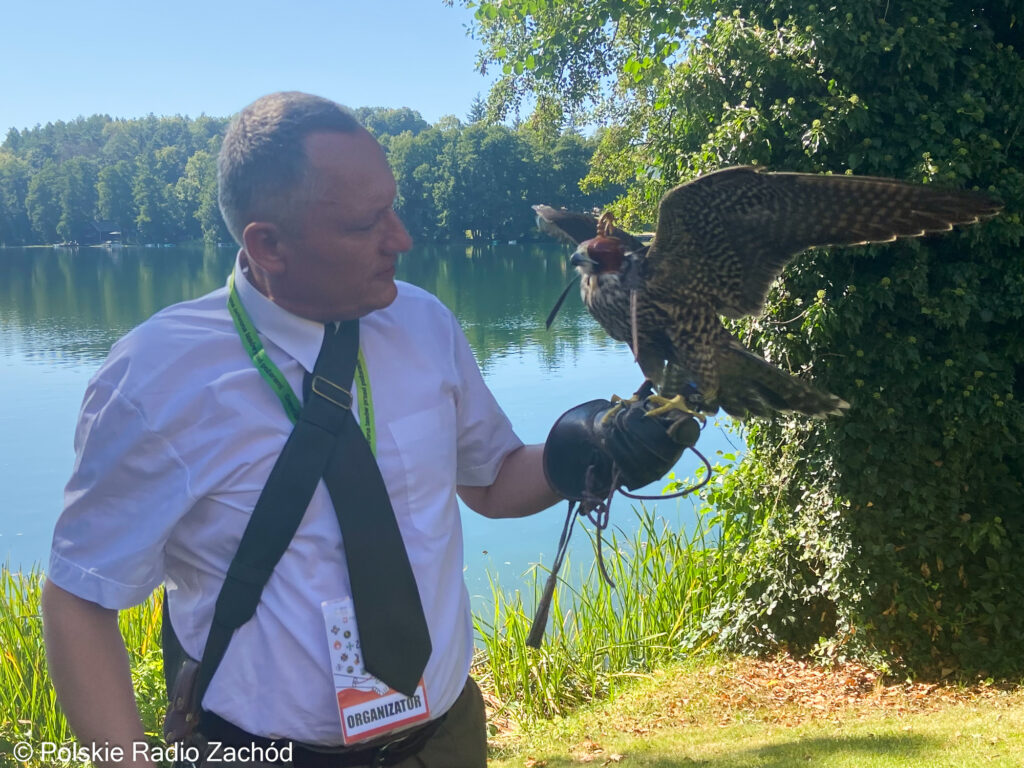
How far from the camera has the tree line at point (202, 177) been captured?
25562 mm

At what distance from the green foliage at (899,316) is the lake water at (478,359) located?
92cm

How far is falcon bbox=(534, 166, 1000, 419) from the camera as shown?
7.88ft

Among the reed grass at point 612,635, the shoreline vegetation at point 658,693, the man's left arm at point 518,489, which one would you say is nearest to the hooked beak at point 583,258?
the man's left arm at point 518,489

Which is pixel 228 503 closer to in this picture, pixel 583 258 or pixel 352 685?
pixel 352 685

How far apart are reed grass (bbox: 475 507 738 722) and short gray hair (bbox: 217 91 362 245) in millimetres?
3524

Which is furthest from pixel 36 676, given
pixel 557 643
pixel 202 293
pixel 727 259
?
pixel 202 293

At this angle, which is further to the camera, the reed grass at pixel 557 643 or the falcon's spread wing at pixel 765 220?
the reed grass at pixel 557 643

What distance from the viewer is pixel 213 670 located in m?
1.22

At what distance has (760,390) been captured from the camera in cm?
291

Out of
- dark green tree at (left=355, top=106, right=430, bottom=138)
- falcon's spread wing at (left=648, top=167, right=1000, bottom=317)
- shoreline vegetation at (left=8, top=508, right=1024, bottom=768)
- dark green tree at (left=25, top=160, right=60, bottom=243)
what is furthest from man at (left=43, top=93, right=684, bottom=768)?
dark green tree at (left=25, top=160, right=60, bottom=243)

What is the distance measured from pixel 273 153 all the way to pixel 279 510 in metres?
0.53

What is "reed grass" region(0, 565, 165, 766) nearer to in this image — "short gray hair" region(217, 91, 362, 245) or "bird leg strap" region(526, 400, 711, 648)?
"bird leg strap" region(526, 400, 711, 648)

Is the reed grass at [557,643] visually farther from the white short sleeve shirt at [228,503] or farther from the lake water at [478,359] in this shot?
the white short sleeve shirt at [228,503]

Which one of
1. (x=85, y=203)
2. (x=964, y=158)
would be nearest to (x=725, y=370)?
(x=964, y=158)
